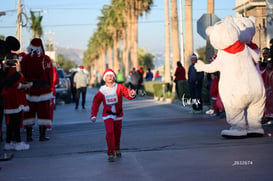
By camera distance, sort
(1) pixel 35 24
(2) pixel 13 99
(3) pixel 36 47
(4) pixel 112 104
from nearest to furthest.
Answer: (4) pixel 112 104 → (2) pixel 13 99 → (3) pixel 36 47 → (1) pixel 35 24

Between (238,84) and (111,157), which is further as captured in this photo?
(238,84)

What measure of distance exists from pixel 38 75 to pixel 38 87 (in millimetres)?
267

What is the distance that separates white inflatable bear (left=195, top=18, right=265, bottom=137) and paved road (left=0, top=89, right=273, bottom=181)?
0.33 meters

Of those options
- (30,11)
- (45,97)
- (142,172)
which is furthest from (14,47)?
(30,11)

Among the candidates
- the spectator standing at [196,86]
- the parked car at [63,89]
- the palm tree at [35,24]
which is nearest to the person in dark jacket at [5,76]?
the spectator standing at [196,86]

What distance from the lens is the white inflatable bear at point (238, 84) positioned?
10820mm

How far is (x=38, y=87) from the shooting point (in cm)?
1265

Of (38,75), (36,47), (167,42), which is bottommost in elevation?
(38,75)

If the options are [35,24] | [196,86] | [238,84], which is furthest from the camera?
[35,24]

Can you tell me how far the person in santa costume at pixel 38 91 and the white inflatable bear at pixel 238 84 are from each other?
151 inches

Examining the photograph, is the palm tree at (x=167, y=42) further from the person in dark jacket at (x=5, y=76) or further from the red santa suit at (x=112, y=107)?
the red santa suit at (x=112, y=107)

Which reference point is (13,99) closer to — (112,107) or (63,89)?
(112,107)

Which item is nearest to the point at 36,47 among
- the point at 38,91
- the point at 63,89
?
the point at 38,91

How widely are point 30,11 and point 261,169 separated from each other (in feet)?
211
